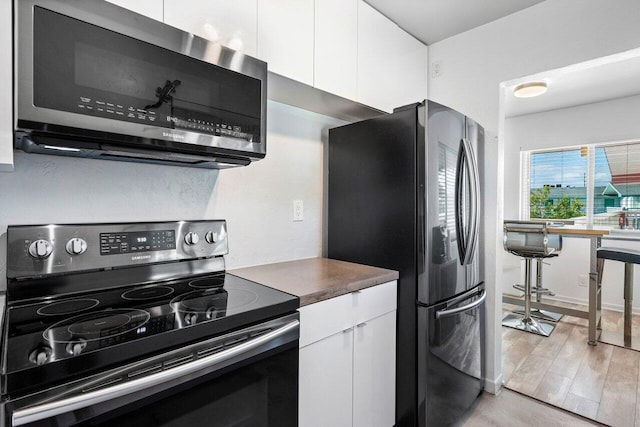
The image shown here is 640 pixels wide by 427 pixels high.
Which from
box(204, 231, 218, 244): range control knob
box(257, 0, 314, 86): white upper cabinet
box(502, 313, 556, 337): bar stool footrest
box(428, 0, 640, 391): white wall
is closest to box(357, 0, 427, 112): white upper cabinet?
box(428, 0, 640, 391): white wall

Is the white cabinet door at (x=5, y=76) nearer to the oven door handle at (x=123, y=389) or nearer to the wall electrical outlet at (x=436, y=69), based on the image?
the oven door handle at (x=123, y=389)

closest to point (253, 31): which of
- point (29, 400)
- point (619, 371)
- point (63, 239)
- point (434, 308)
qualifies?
point (63, 239)

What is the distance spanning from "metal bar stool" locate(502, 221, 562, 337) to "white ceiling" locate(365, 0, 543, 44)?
6.62 feet

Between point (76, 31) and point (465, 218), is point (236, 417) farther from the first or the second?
point (465, 218)

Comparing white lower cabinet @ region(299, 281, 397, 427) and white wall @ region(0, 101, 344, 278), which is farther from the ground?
white wall @ region(0, 101, 344, 278)

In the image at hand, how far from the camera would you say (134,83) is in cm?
105

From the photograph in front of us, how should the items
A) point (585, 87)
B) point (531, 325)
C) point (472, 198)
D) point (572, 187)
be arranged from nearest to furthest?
point (472, 198) → point (531, 325) → point (585, 87) → point (572, 187)

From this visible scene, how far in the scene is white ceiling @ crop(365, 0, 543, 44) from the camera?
2.02m

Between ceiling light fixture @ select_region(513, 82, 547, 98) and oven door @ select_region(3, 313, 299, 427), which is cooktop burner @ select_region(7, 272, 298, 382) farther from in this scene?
ceiling light fixture @ select_region(513, 82, 547, 98)

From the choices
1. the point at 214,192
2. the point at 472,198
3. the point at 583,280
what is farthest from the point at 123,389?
the point at 583,280

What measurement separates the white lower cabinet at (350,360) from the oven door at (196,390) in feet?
0.46

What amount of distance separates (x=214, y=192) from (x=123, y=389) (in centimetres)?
102

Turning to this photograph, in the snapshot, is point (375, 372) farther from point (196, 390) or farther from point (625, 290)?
point (625, 290)

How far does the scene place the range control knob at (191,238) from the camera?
1.49 meters
